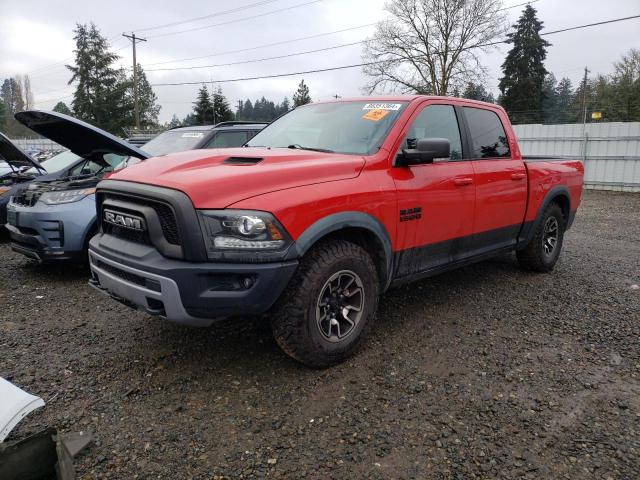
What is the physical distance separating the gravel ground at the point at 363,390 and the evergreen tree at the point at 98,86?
54.4 metres

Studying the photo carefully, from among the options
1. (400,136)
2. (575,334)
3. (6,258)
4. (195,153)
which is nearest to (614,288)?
(575,334)

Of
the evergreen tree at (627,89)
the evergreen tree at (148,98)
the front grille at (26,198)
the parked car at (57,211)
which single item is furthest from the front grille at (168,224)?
the evergreen tree at (148,98)

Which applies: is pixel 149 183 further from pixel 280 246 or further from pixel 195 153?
pixel 280 246

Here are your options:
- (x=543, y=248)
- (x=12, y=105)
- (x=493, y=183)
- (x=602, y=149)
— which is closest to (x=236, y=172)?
(x=493, y=183)

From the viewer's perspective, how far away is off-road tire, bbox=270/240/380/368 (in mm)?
2893

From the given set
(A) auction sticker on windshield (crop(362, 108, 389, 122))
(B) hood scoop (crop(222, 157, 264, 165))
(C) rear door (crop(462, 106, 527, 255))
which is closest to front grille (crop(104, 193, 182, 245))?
(B) hood scoop (crop(222, 157, 264, 165))

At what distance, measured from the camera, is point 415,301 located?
4609 millimetres

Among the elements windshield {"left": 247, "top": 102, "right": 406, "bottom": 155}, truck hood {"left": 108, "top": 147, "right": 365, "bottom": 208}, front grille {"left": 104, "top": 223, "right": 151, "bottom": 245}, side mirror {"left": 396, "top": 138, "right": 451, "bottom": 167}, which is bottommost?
front grille {"left": 104, "top": 223, "right": 151, "bottom": 245}

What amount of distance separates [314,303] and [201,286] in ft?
2.34

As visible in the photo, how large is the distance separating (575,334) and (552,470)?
1882 mm

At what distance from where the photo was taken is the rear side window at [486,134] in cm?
441

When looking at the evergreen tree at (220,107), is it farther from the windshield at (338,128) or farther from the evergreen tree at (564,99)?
the windshield at (338,128)

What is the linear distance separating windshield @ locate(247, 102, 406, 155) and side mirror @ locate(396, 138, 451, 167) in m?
0.22

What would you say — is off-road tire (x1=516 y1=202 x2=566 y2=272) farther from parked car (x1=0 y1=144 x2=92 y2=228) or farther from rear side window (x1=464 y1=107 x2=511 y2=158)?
parked car (x1=0 y1=144 x2=92 y2=228)
